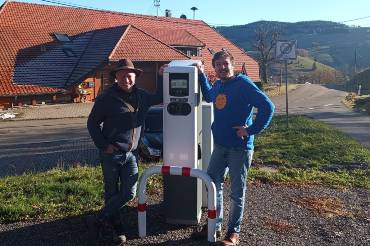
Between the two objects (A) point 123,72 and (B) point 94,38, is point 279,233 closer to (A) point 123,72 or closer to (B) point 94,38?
(A) point 123,72

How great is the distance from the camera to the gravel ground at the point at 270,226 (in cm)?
502

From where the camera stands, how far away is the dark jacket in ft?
15.6

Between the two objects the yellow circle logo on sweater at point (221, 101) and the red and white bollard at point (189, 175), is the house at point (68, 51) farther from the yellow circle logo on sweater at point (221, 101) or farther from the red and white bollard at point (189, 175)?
the yellow circle logo on sweater at point (221, 101)

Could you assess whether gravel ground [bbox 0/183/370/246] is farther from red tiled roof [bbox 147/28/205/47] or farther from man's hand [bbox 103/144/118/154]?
red tiled roof [bbox 147/28/205/47]

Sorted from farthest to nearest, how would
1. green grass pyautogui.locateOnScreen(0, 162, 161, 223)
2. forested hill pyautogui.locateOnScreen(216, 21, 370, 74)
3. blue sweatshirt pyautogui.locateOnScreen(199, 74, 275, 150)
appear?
forested hill pyautogui.locateOnScreen(216, 21, 370, 74) → green grass pyautogui.locateOnScreen(0, 162, 161, 223) → blue sweatshirt pyautogui.locateOnScreen(199, 74, 275, 150)

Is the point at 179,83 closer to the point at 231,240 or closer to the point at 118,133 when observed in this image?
the point at 118,133

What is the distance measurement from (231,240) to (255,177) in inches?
125

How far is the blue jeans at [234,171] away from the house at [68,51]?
2063 cm

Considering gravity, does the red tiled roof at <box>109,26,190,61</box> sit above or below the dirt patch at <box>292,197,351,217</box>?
above

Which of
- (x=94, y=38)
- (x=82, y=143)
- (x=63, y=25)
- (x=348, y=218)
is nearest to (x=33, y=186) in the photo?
(x=348, y=218)

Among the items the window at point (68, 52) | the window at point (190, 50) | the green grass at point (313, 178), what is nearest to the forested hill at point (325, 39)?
the window at point (190, 50)

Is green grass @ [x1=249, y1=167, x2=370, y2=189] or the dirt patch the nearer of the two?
the dirt patch

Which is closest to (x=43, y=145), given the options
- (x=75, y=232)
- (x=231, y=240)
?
(x=75, y=232)

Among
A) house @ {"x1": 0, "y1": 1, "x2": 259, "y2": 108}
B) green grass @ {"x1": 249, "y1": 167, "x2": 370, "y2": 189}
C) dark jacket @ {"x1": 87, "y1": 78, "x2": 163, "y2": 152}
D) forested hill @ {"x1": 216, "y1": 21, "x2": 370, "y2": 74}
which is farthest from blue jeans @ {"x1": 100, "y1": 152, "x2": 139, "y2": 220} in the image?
forested hill @ {"x1": 216, "y1": 21, "x2": 370, "y2": 74}
